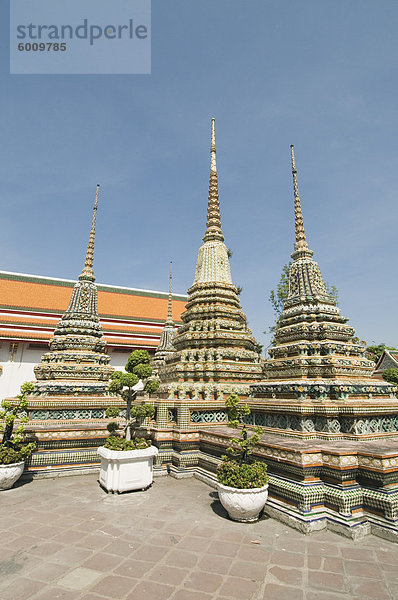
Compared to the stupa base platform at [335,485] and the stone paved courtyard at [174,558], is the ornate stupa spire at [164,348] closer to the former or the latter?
the stupa base platform at [335,485]

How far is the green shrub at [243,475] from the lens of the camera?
5336mm

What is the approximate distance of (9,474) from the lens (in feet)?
23.3

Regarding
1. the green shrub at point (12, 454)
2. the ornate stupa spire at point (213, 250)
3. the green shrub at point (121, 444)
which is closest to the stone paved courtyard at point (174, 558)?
the green shrub at point (12, 454)

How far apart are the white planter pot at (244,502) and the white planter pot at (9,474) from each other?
15.0ft

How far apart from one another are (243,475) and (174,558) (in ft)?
5.25

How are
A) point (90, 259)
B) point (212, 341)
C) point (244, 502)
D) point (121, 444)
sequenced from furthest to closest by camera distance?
point (90, 259) → point (212, 341) → point (121, 444) → point (244, 502)

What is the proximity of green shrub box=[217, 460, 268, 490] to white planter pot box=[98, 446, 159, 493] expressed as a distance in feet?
7.30

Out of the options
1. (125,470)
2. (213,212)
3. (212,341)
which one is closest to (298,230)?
(212,341)

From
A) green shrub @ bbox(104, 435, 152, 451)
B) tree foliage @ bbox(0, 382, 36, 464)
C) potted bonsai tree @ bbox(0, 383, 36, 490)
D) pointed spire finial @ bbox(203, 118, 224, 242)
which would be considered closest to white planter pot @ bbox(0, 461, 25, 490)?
potted bonsai tree @ bbox(0, 383, 36, 490)

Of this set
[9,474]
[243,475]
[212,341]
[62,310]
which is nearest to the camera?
[243,475]

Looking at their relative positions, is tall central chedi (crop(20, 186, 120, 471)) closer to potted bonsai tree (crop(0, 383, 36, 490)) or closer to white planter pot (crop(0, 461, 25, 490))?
potted bonsai tree (crop(0, 383, 36, 490))

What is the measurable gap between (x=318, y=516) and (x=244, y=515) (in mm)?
1089

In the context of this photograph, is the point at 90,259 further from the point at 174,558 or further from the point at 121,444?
the point at 174,558

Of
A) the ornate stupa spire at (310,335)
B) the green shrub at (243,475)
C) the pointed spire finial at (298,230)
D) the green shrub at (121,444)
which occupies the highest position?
the pointed spire finial at (298,230)
